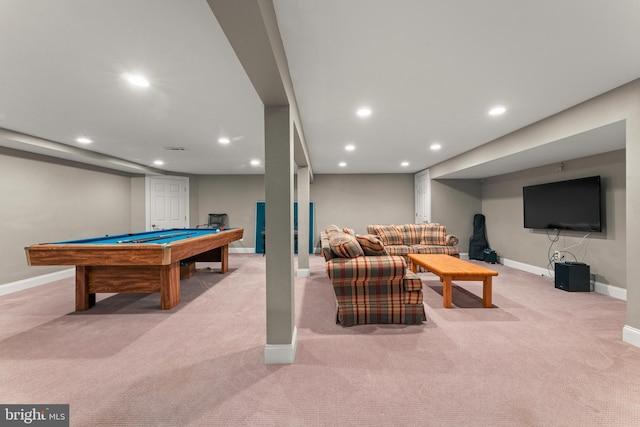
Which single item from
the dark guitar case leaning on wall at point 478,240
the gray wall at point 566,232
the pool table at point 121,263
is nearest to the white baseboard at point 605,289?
the gray wall at point 566,232

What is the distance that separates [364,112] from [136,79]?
7.29 ft

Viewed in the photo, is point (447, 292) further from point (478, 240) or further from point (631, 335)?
point (478, 240)

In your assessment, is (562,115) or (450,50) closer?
(450,50)

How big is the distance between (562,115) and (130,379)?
478cm

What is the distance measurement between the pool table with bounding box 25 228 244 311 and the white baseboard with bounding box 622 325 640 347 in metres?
4.40

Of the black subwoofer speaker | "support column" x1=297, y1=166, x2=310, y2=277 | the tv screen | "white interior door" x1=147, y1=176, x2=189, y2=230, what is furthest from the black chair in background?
the black subwoofer speaker

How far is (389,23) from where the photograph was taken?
5.01 ft

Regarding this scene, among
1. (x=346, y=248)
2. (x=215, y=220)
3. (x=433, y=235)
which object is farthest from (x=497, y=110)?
(x=215, y=220)

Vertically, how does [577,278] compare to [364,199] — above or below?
below

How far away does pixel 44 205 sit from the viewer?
4.28m

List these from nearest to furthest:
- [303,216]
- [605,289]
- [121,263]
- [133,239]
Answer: [121,263] → [605,289] → [133,239] → [303,216]

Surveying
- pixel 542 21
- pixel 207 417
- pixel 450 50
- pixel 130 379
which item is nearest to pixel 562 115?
pixel 542 21

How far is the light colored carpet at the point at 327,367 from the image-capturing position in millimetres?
1456

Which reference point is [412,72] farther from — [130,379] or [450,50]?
[130,379]
